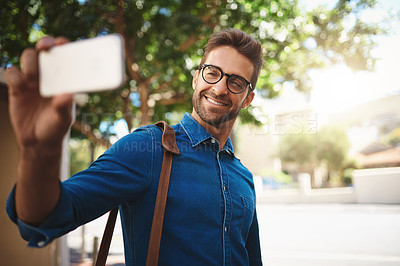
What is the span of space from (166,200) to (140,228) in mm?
161

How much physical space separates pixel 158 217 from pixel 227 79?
89cm

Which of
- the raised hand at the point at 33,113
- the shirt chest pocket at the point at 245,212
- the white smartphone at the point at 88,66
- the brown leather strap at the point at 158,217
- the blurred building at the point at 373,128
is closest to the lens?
the white smartphone at the point at 88,66

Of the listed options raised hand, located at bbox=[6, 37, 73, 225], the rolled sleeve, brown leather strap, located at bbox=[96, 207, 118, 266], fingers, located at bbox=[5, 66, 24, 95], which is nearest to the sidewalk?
brown leather strap, located at bbox=[96, 207, 118, 266]

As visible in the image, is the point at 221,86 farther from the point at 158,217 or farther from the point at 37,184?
the point at 37,184

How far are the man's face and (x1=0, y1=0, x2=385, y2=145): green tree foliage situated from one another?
527cm

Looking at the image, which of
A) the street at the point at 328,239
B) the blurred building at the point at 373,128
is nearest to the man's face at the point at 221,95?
the street at the point at 328,239

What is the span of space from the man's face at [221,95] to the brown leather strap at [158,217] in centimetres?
36

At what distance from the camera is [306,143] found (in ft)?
109

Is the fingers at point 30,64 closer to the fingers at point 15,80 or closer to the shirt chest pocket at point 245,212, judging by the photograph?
the fingers at point 15,80

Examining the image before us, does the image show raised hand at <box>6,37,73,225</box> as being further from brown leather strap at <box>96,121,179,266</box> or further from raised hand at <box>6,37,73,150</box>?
brown leather strap at <box>96,121,179,266</box>

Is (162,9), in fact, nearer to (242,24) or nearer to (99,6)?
(99,6)

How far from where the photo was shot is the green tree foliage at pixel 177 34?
690cm

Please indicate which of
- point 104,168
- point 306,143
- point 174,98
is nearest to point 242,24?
point 174,98

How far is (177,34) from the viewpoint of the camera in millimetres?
7051
